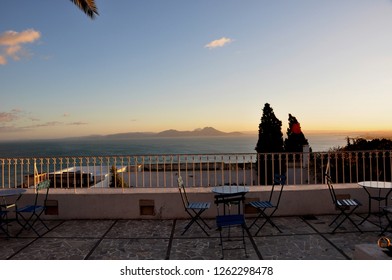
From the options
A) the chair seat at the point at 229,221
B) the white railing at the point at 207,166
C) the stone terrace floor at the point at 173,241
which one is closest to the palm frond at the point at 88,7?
the white railing at the point at 207,166

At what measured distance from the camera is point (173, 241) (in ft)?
14.0

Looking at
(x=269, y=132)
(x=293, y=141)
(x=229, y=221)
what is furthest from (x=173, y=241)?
(x=293, y=141)

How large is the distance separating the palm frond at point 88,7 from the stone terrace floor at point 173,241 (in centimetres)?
509

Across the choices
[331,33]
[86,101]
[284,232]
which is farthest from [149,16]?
[86,101]

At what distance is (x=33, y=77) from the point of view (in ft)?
46.9

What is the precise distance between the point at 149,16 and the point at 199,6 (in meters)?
1.55

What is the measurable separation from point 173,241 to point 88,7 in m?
6.04

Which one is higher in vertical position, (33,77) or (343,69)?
(33,77)

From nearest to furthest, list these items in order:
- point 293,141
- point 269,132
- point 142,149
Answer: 1. point 269,132
2. point 293,141
3. point 142,149

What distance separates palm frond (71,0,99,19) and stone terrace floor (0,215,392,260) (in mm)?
5087

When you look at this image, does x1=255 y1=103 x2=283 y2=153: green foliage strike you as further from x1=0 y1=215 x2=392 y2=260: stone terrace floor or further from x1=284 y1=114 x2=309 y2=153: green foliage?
x1=0 y1=215 x2=392 y2=260: stone terrace floor

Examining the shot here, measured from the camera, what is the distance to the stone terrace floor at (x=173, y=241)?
375 centimetres

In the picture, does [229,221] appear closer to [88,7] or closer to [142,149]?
[88,7]
